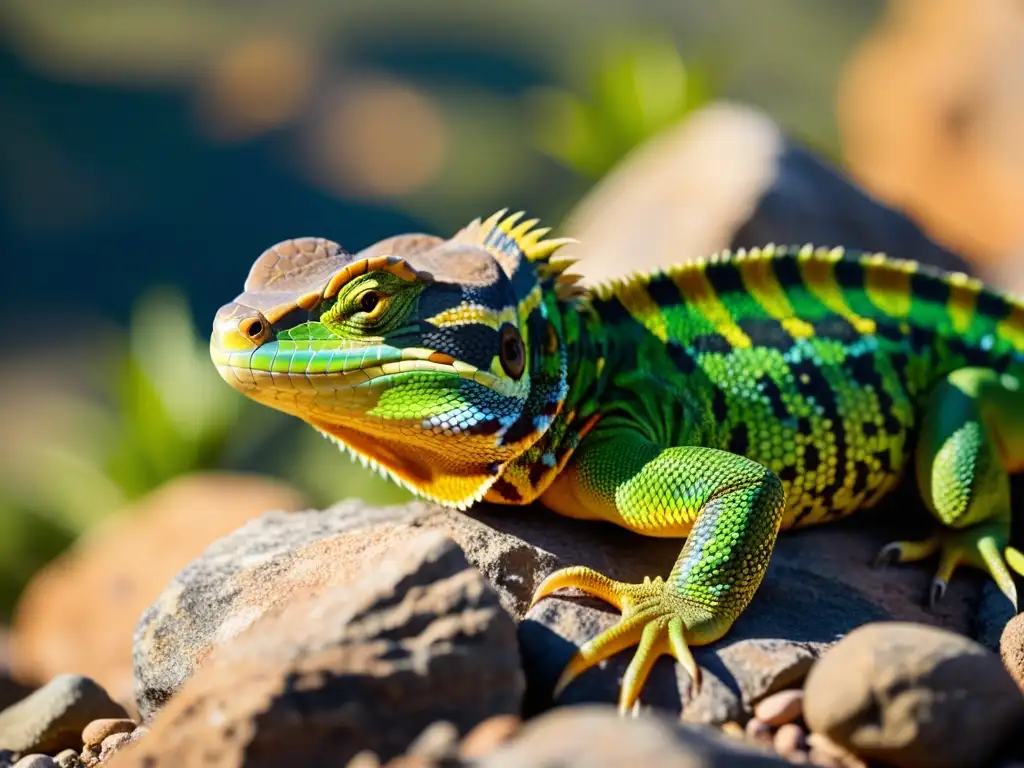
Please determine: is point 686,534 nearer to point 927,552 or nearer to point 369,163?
point 927,552

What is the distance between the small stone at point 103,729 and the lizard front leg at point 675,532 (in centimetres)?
196

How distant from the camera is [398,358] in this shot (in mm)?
4379

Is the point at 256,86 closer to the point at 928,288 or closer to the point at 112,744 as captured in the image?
the point at 928,288

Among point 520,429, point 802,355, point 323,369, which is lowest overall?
point 520,429

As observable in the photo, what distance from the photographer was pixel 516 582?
4535 millimetres

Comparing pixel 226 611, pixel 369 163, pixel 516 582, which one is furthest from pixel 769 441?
pixel 369 163

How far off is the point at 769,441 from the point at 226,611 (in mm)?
2527

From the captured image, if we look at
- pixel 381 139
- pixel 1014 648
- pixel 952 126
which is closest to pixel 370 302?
pixel 1014 648

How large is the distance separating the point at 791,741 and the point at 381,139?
23.4m

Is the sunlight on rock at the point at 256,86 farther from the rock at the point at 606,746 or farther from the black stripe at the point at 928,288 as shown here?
the rock at the point at 606,746

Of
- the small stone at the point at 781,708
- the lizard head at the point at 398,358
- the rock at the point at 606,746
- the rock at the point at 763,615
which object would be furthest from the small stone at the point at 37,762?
the small stone at the point at 781,708

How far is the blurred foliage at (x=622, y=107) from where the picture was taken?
13633 mm

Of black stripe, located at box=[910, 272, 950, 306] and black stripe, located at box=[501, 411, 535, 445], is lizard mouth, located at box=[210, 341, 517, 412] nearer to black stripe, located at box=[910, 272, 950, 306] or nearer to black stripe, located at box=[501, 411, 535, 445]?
black stripe, located at box=[501, 411, 535, 445]

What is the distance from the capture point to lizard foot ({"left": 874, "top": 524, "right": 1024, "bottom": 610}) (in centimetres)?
515
